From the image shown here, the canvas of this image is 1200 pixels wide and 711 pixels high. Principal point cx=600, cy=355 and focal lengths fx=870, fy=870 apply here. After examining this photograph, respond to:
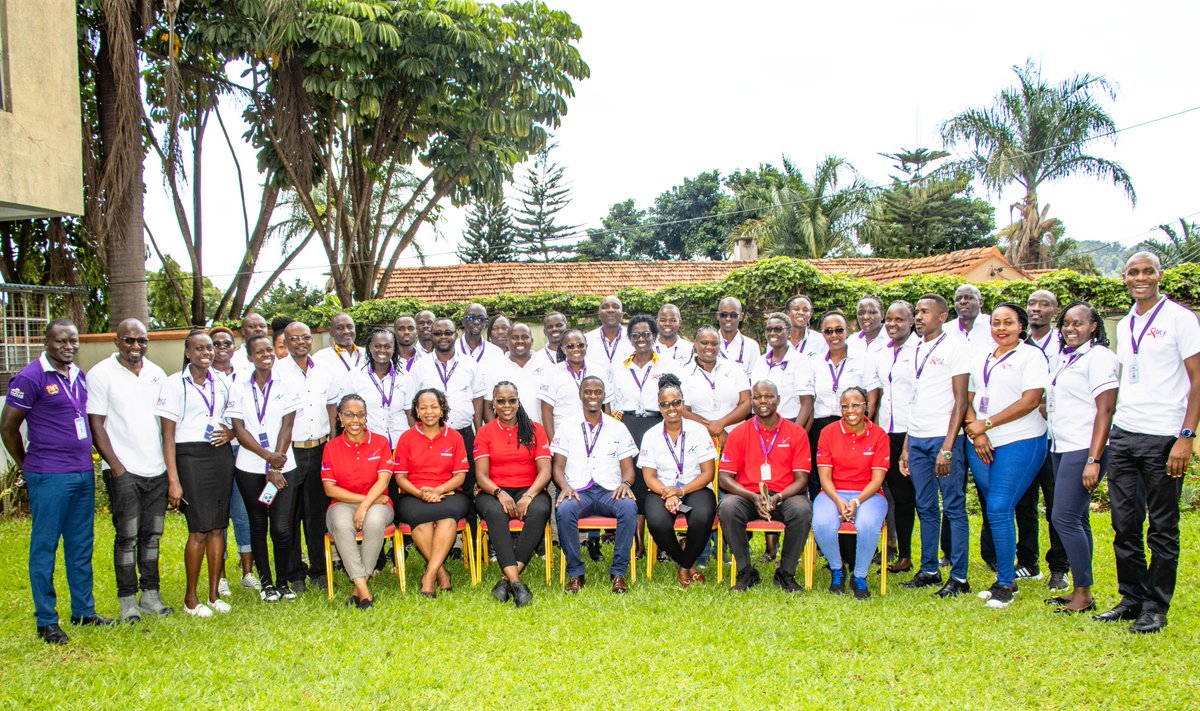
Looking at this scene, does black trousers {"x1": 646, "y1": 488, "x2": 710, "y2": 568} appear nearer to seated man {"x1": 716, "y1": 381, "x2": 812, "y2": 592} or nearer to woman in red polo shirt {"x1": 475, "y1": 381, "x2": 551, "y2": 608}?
seated man {"x1": 716, "y1": 381, "x2": 812, "y2": 592}

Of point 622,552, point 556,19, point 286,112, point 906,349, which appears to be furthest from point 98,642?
point 556,19

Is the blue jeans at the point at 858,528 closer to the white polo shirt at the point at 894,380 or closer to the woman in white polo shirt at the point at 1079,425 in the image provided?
the white polo shirt at the point at 894,380

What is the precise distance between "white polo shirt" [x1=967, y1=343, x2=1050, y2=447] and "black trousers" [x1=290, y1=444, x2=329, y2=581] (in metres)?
4.34

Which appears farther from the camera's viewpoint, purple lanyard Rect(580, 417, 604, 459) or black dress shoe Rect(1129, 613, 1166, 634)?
purple lanyard Rect(580, 417, 604, 459)

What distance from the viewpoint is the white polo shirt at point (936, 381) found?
5.53m

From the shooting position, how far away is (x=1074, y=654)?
4441mm

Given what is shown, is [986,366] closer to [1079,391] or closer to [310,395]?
[1079,391]

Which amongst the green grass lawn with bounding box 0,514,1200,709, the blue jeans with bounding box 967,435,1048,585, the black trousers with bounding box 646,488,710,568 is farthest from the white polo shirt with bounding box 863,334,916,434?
the black trousers with bounding box 646,488,710,568

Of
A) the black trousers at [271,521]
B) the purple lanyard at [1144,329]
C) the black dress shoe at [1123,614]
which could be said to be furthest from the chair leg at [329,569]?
the purple lanyard at [1144,329]

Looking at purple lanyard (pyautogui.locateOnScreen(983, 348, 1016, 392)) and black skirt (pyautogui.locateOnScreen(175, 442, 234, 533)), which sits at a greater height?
purple lanyard (pyautogui.locateOnScreen(983, 348, 1016, 392))

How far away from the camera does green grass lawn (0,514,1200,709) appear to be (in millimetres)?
4074

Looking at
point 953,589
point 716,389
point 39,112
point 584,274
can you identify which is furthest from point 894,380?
point 584,274

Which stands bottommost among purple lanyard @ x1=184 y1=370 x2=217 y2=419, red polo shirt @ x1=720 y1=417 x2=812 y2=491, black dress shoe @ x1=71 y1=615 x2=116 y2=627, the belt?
black dress shoe @ x1=71 y1=615 x2=116 y2=627

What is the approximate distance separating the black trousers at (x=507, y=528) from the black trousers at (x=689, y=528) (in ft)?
2.39
